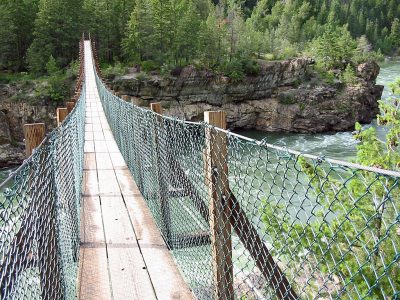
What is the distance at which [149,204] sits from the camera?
420 centimetres

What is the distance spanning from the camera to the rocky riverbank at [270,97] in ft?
98.0

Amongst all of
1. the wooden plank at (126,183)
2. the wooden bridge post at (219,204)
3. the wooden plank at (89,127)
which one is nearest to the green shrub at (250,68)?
the wooden plank at (89,127)

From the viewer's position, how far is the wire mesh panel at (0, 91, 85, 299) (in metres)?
1.37

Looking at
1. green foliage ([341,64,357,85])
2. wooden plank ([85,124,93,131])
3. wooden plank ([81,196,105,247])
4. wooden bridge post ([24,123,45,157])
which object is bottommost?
wooden plank ([81,196,105,247])

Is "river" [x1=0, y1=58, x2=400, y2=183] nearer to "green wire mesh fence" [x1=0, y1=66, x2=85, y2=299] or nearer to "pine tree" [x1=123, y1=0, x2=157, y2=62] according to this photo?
"pine tree" [x1=123, y1=0, x2=157, y2=62]

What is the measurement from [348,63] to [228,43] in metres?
10.7

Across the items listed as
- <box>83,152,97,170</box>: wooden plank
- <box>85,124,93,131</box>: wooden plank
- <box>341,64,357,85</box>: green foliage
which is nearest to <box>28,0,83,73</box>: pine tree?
<box>341,64,357,85</box>: green foliage

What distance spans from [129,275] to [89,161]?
358cm

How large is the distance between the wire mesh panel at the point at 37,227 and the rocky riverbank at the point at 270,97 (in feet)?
88.6

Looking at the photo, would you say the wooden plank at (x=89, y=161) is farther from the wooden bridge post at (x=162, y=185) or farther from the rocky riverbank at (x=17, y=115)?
the rocky riverbank at (x=17, y=115)

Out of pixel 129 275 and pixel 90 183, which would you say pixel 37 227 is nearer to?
pixel 129 275

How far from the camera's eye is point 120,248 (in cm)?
317

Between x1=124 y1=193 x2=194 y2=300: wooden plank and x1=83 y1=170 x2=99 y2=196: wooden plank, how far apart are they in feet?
2.22

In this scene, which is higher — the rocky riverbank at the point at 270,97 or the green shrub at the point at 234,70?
the green shrub at the point at 234,70
